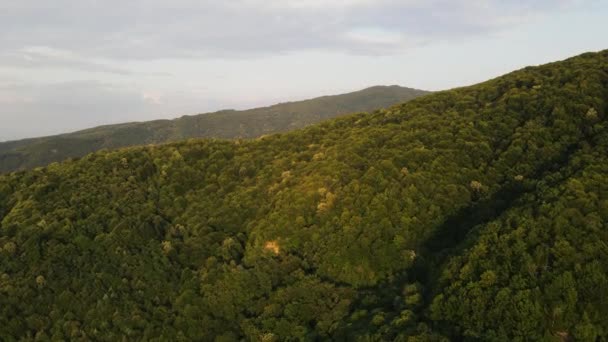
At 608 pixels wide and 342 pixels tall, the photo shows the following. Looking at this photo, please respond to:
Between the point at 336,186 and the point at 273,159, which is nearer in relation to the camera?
the point at 336,186

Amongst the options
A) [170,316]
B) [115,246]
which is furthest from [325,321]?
[115,246]

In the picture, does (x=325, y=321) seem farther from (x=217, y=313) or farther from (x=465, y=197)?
(x=465, y=197)

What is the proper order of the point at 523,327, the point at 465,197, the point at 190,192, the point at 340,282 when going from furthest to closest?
the point at 190,192, the point at 465,197, the point at 340,282, the point at 523,327

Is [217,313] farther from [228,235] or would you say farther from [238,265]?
[228,235]

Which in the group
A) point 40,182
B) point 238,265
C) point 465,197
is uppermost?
point 40,182

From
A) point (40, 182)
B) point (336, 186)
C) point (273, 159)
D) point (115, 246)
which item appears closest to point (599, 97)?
point (336, 186)

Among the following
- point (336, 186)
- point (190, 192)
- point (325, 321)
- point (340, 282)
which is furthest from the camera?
point (190, 192)

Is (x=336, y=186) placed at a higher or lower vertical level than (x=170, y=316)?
higher
